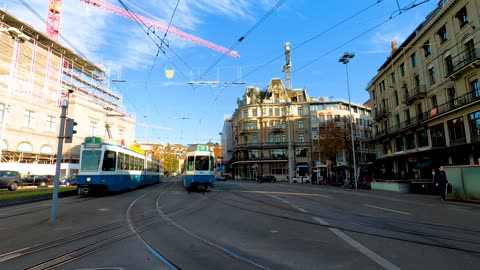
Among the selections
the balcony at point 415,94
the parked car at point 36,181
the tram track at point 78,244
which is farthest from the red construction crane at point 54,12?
the tram track at point 78,244

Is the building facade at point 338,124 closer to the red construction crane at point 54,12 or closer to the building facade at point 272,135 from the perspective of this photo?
the building facade at point 272,135

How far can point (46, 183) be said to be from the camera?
37.7 metres

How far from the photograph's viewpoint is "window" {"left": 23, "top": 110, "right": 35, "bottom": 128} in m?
47.9

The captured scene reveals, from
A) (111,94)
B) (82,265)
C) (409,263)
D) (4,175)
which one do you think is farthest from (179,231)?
(111,94)

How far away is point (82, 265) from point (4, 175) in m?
27.5

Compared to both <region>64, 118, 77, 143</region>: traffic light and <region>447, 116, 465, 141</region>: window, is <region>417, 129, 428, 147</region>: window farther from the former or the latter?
<region>64, 118, 77, 143</region>: traffic light

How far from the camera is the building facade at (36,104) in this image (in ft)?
148

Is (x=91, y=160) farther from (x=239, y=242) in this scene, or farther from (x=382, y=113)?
(x=382, y=113)

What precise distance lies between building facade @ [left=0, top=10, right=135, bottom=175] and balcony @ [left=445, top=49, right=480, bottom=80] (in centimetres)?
3894

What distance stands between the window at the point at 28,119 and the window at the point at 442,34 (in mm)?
58301

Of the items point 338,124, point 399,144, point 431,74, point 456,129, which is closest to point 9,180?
point 456,129

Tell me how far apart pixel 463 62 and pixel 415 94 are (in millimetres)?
7826

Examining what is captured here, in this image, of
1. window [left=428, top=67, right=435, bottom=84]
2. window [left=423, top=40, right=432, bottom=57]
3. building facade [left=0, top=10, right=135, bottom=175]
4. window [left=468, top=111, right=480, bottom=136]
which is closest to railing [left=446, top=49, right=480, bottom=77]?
window [left=428, top=67, right=435, bottom=84]

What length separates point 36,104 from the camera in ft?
163
